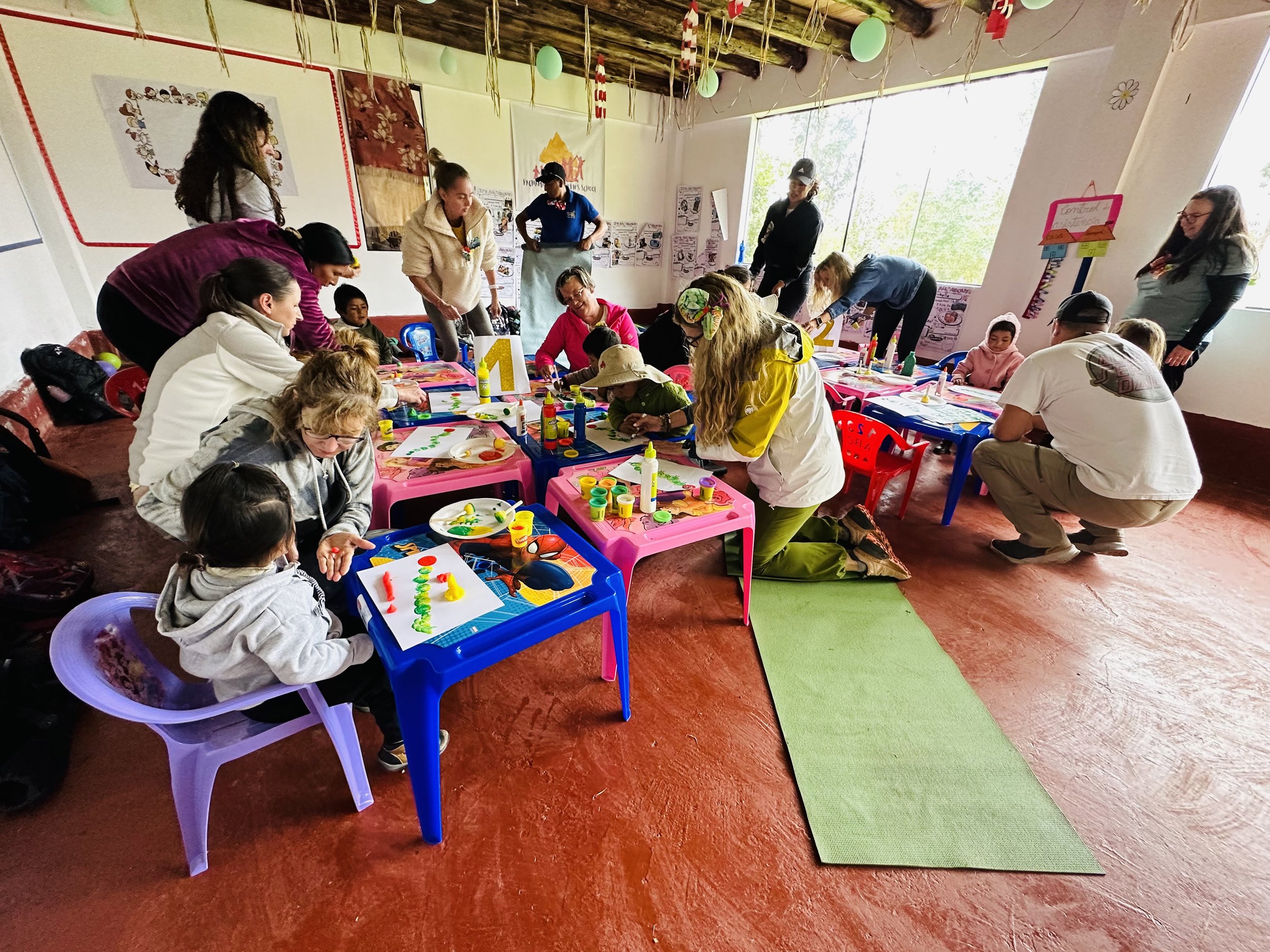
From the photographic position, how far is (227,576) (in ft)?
3.67

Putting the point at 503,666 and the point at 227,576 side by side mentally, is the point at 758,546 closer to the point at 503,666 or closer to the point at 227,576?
the point at 503,666

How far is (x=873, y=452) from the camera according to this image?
281 cm

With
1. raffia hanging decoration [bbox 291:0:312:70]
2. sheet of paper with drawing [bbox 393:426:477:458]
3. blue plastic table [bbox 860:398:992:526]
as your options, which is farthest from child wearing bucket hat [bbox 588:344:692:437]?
raffia hanging decoration [bbox 291:0:312:70]

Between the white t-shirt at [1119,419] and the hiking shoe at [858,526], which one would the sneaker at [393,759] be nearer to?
the hiking shoe at [858,526]

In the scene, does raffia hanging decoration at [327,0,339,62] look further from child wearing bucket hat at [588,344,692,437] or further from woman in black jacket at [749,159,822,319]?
child wearing bucket hat at [588,344,692,437]

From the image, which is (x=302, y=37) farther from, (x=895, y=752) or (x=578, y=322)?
(x=895, y=752)

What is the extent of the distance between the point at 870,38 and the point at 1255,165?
2517 millimetres

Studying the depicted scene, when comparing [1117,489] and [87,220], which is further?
[87,220]

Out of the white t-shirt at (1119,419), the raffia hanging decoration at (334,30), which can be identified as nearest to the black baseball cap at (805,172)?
the white t-shirt at (1119,419)

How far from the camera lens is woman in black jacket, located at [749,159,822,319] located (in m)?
4.27

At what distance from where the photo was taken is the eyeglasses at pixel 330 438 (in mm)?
1487

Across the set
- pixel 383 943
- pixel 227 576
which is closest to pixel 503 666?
pixel 383 943

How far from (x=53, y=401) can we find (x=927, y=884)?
5.97 metres

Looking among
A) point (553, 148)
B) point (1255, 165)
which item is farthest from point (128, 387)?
point (1255, 165)
